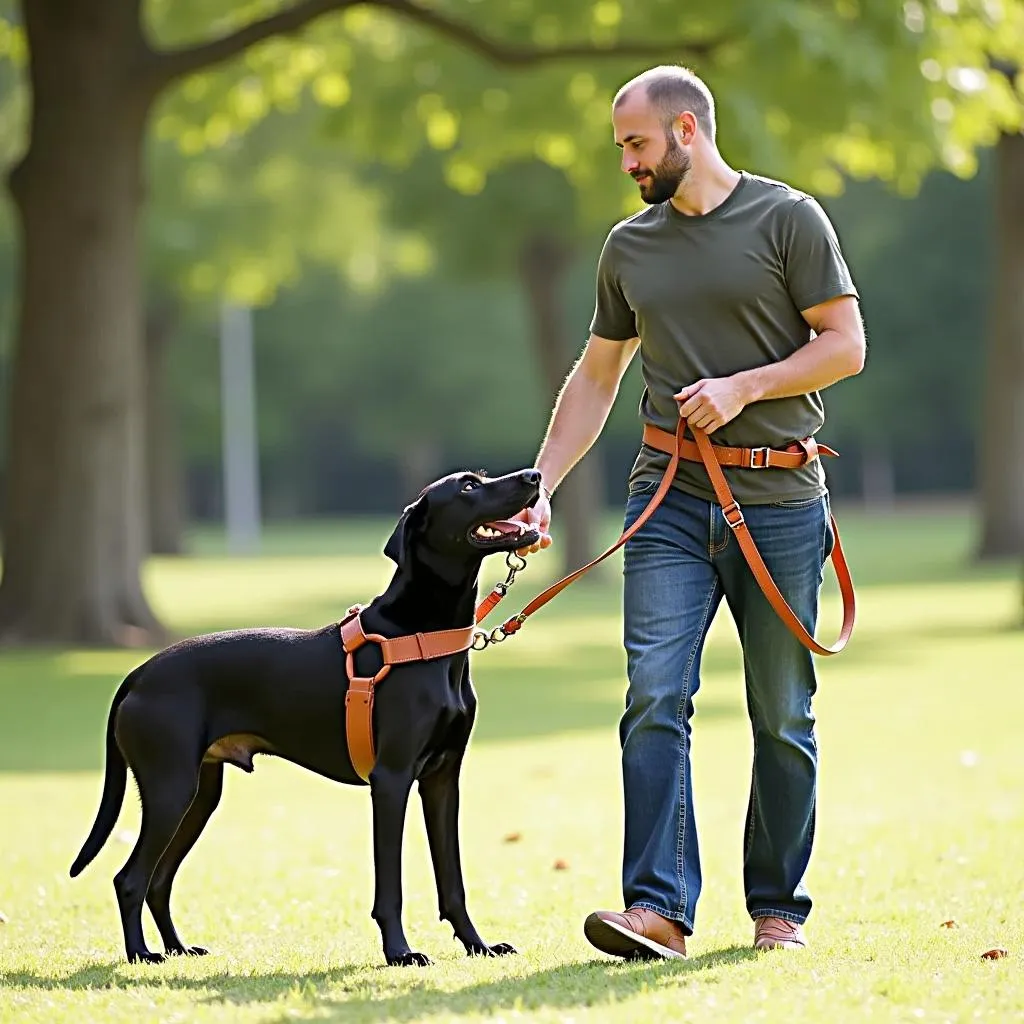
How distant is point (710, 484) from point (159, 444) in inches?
1347

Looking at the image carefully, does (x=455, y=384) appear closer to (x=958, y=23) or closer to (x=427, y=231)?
(x=427, y=231)

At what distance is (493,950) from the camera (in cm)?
545

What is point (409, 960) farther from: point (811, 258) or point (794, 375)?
point (811, 258)

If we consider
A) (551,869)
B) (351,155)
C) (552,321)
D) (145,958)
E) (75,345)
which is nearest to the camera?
(145,958)

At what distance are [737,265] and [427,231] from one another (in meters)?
24.0

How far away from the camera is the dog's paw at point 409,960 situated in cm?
520

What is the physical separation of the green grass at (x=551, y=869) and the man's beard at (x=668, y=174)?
2.02 meters

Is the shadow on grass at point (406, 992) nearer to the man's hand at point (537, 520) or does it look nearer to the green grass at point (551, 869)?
the green grass at point (551, 869)

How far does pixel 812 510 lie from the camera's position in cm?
539

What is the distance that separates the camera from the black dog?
5.22 metres

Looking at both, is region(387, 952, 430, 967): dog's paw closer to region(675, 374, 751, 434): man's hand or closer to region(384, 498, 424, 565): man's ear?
region(384, 498, 424, 565): man's ear

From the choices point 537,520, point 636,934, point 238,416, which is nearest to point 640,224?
point 537,520

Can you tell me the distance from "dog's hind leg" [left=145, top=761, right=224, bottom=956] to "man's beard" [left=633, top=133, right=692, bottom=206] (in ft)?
6.54

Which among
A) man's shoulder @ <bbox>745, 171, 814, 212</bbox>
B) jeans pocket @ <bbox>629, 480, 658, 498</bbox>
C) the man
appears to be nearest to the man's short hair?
the man
